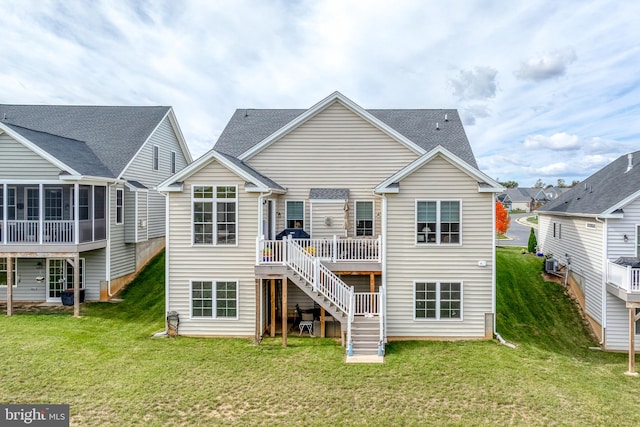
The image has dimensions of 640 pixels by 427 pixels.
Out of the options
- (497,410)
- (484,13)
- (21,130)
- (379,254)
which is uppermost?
(484,13)

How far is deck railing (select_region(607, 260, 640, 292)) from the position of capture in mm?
11812

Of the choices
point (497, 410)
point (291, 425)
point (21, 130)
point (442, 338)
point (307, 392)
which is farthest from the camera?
point (21, 130)

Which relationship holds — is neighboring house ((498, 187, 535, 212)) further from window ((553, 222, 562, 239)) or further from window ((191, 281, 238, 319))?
window ((191, 281, 238, 319))

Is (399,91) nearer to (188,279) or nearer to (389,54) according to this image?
(389,54)

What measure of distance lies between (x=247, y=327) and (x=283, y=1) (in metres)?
14.7

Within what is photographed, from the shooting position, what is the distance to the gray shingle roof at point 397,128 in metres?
16.6

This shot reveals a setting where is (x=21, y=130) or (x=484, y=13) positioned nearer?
(x=21, y=130)

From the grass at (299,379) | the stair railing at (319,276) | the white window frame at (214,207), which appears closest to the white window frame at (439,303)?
the grass at (299,379)

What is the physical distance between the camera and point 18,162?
1468 centimetres

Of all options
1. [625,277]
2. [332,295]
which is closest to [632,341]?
[625,277]

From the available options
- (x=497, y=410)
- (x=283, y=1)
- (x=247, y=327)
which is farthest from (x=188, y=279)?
(x=283, y=1)

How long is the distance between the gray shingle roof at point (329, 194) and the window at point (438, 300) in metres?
4.53

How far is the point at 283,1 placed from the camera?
1686 cm

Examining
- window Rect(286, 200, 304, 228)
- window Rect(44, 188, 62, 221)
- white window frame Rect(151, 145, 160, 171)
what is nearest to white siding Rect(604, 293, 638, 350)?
window Rect(286, 200, 304, 228)
